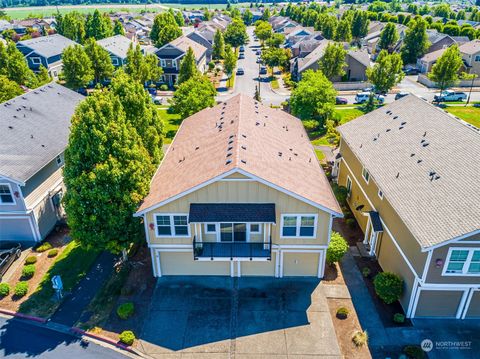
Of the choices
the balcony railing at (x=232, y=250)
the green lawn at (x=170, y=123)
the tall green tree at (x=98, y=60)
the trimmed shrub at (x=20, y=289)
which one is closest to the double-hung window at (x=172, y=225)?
the balcony railing at (x=232, y=250)

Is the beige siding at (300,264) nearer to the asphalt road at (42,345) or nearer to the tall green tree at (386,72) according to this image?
the asphalt road at (42,345)

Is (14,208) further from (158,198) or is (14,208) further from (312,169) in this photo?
(312,169)

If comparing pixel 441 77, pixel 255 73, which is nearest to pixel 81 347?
pixel 441 77

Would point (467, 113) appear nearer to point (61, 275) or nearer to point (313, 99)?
point (313, 99)

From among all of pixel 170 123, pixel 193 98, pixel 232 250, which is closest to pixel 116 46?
pixel 170 123

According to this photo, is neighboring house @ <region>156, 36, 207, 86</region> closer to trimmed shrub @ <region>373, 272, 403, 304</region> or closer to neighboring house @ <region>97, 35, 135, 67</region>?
neighboring house @ <region>97, 35, 135, 67</region>

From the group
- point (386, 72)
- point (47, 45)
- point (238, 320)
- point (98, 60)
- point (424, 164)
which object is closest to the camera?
point (238, 320)
